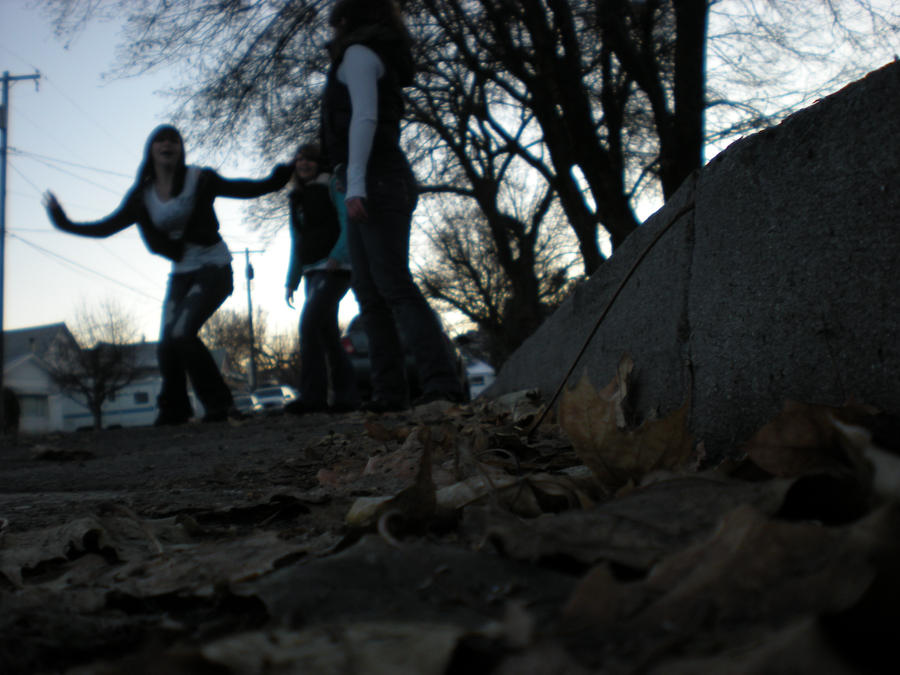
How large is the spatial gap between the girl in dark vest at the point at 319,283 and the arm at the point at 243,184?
0.30m

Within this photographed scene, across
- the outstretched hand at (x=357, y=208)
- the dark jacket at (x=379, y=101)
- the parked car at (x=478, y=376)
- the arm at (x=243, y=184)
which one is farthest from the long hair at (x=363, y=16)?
the parked car at (x=478, y=376)

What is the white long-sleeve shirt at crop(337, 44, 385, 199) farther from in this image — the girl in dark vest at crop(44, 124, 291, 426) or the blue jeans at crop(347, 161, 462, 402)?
the girl in dark vest at crop(44, 124, 291, 426)

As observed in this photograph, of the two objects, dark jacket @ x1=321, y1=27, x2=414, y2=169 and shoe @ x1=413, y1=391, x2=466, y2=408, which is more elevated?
dark jacket @ x1=321, y1=27, x2=414, y2=169

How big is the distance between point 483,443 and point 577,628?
3.90ft

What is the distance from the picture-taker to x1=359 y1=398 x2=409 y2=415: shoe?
13.8 feet

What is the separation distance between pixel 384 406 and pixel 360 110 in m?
1.78

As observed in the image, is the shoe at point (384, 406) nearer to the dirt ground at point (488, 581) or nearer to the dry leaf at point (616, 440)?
the dirt ground at point (488, 581)

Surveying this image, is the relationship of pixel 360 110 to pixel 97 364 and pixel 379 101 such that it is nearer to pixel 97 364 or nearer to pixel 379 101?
pixel 379 101

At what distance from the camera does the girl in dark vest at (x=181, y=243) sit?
514 cm

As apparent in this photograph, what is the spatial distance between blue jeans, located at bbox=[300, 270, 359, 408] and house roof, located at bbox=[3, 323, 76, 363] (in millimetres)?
47764

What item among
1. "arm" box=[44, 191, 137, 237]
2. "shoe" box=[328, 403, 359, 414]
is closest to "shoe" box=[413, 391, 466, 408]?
"shoe" box=[328, 403, 359, 414]

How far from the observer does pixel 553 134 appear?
23.6 feet

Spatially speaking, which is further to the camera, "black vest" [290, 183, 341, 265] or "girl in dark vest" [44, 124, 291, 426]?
"black vest" [290, 183, 341, 265]

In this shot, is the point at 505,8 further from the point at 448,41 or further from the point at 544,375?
the point at 544,375
